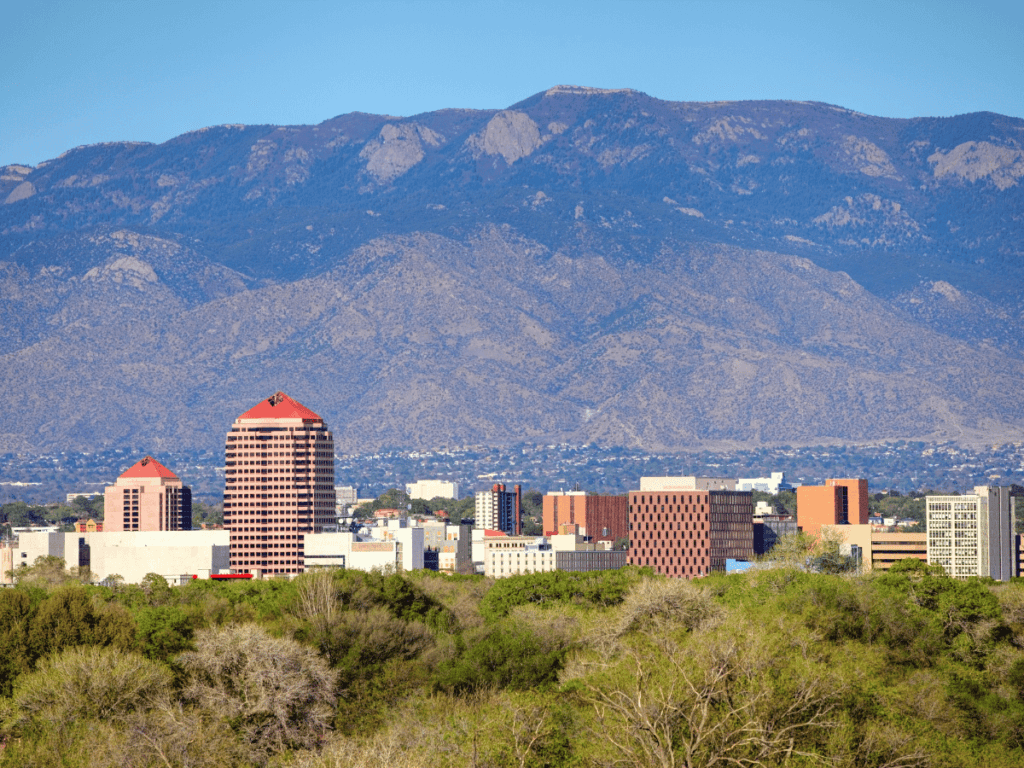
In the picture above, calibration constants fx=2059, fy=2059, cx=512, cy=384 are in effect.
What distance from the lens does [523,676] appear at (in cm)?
9288

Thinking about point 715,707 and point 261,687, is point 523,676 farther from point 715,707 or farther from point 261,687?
point 715,707

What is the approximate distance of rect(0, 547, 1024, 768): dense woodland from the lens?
65375 mm

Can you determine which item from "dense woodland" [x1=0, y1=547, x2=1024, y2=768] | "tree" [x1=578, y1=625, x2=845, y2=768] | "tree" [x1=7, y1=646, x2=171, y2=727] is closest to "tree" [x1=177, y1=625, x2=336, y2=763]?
"dense woodland" [x1=0, y1=547, x2=1024, y2=768]

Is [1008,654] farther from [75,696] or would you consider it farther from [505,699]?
[75,696]

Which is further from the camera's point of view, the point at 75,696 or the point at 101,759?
the point at 75,696

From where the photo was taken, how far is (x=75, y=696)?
252ft

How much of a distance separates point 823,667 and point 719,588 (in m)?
61.8

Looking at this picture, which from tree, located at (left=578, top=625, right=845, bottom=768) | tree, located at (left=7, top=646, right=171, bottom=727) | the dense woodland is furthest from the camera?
tree, located at (left=7, top=646, right=171, bottom=727)

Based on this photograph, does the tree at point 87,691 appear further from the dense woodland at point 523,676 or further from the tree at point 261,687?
the tree at point 261,687

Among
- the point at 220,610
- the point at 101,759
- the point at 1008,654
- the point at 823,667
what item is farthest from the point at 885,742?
the point at 220,610

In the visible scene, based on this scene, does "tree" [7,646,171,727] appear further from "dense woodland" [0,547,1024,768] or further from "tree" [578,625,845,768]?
"tree" [578,625,845,768]

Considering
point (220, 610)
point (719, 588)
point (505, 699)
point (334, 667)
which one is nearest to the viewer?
point (505, 699)

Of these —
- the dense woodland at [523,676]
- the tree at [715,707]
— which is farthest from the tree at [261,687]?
the tree at [715,707]

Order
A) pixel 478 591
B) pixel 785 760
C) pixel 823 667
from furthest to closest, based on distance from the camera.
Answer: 1. pixel 478 591
2. pixel 823 667
3. pixel 785 760
